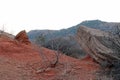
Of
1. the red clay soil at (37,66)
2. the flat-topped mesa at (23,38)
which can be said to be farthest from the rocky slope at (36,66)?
the flat-topped mesa at (23,38)

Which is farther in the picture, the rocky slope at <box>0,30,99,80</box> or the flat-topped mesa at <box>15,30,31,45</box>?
the flat-topped mesa at <box>15,30,31,45</box>

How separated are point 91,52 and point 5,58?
2603mm

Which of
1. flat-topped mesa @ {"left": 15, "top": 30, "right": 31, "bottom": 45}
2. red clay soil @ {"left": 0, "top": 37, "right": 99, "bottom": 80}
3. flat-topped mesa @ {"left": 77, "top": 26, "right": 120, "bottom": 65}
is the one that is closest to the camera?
red clay soil @ {"left": 0, "top": 37, "right": 99, "bottom": 80}

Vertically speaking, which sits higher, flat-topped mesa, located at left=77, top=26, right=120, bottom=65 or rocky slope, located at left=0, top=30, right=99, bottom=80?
flat-topped mesa, located at left=77, top=26, right=120, bottom=65

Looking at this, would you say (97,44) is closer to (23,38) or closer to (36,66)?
(36,66)

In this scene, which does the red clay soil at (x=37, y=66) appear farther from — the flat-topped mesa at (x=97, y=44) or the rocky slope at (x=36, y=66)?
the flat-topped mesa at (x=97, y=44)

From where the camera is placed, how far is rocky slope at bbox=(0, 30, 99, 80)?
9.84m

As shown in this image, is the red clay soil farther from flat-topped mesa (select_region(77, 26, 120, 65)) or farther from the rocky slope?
flat-topped mesa (select_region(77, 26, 120, 65))

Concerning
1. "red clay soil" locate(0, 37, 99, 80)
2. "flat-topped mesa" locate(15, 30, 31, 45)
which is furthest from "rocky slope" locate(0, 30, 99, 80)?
"flat-topped mesa" locate(15, 30, 31, 45)

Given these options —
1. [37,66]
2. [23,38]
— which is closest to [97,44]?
[37,66]

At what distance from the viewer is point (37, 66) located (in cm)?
1073

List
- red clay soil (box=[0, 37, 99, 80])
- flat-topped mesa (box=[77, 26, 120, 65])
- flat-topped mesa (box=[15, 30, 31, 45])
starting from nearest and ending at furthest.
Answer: red clay soil (box=[0, 37, 99, 80]) < flat-topped mesa (box=[77, 26, 120, 65]) < flat-topped mesa (box=[15, 30, 31, 45])

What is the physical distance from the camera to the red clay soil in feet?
32.3

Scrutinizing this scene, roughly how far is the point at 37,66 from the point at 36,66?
3 centimetres
